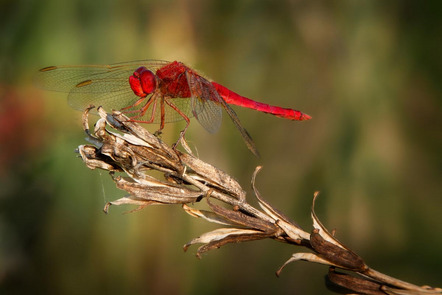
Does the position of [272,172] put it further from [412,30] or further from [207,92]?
[412,30]

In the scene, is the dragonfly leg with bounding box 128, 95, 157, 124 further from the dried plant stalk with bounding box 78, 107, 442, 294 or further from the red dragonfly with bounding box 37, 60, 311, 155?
the dried plant stalk with bounding box 78, 107, 442, 294

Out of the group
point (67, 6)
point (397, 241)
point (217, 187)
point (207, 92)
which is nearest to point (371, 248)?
point (397, 241)

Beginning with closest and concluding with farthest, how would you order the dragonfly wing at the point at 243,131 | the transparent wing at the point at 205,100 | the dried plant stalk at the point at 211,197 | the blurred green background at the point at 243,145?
the dried plant stalk at the point at 211,197 < the dragonfly wing at the point at 243,131 < the transparent wing at the point at 205,100 < the blurred green background at the point at 243,145

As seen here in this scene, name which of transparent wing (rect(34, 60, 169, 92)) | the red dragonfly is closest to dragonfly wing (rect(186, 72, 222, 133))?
the red dragonfly

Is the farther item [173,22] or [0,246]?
[173,22]

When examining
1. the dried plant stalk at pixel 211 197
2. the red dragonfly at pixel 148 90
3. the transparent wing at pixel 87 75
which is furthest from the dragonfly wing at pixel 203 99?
the dried plant stalk at pixel 211 197

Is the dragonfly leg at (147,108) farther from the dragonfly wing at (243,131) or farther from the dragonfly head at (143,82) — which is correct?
the dragonfly wing at (243,131)

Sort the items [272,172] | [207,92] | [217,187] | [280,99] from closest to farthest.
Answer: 1. [217,187]
2. [207,92]
3. [272,172]
4. [280,99]

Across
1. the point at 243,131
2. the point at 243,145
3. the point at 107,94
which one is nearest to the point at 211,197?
the point at 243,131
